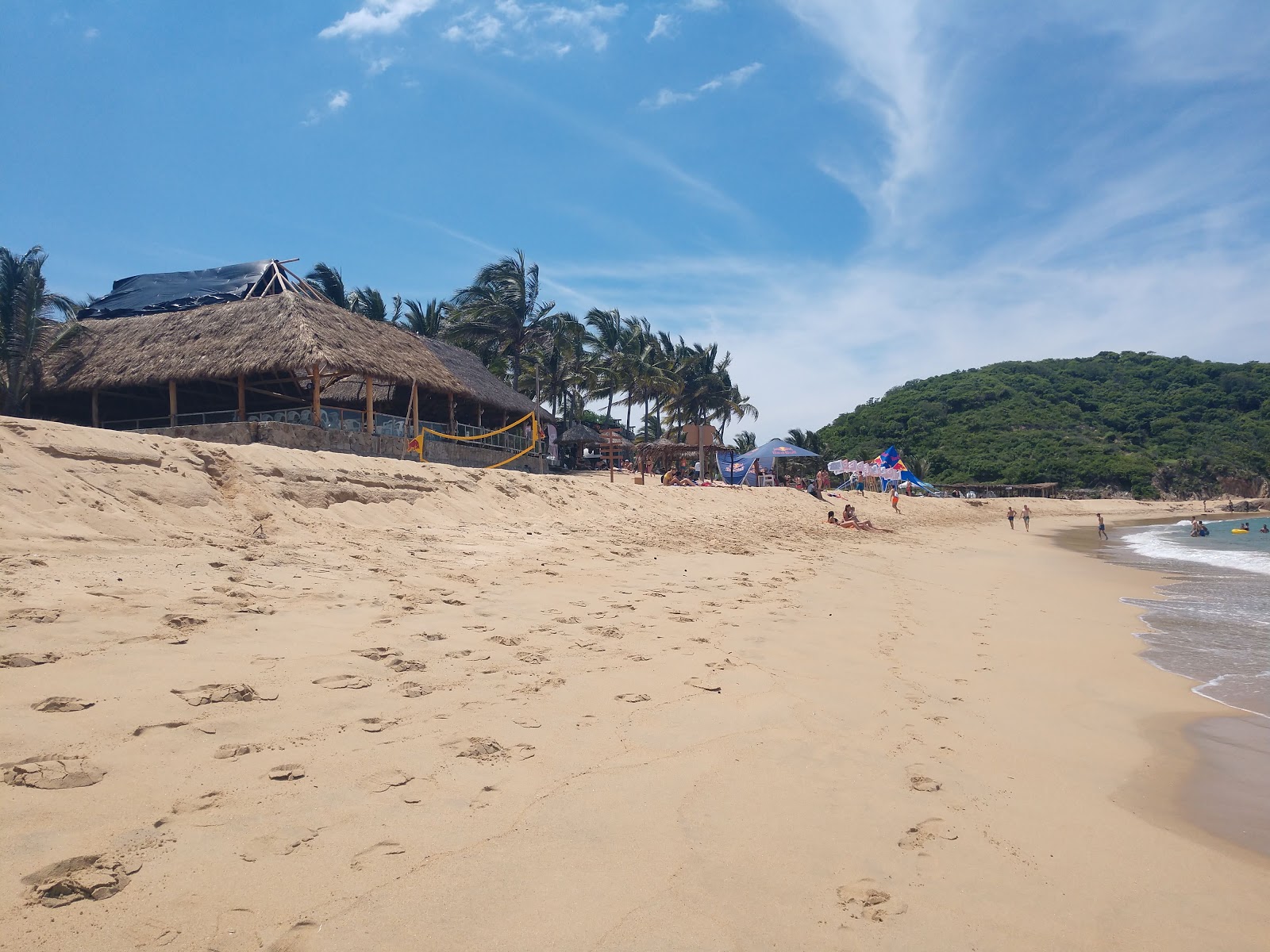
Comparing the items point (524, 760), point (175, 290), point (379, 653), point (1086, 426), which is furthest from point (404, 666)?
point (1086, 426)

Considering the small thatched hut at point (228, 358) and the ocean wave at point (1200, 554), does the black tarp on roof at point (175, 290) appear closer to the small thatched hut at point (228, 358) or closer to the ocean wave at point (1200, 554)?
the small thatched hut at point (228, 358)

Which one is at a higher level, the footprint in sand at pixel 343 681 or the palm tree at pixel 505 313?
the palm tree at pixel 505 313

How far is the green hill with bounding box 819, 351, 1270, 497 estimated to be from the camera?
2267 inches

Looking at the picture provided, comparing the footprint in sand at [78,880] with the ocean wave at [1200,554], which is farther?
the ocean wave at [1200,554]

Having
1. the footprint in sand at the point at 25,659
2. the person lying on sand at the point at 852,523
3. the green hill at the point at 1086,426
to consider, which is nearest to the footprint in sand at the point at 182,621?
the footprint in sand at the point at 25,659

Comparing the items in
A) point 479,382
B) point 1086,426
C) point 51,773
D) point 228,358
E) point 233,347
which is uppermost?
point 1086,426

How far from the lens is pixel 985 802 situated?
2896 millimetres

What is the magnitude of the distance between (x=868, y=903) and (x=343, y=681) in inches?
102

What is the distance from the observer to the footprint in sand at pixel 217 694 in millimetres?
2947

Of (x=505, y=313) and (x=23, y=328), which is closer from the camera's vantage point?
(x=23, y=328)

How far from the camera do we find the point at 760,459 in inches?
1278

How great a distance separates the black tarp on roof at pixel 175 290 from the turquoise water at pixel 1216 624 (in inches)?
906

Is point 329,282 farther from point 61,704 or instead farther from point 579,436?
point 61,704

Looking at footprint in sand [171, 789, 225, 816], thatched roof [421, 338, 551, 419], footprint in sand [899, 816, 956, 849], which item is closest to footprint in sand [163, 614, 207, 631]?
footprint in sand [171, 789, 225, 816]
